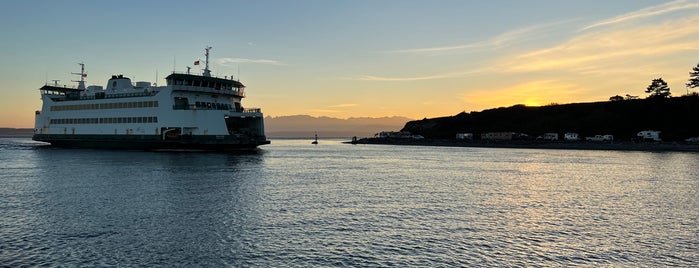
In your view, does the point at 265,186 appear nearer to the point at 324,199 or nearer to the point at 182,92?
the point at 324,199

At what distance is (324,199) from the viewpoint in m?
25.4

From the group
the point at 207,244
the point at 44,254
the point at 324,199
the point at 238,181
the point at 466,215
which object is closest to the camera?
the point at 44,254

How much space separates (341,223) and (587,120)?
14007cm

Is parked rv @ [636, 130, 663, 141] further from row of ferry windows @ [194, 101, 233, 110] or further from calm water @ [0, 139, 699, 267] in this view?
row of ferry windows @ [194, 101, 233, 110]

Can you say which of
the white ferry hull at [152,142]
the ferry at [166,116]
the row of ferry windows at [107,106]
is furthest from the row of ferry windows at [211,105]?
the row of ferry windows at [107,106]

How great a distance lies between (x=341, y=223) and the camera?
61.7 feet

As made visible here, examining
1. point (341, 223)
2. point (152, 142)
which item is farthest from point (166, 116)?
point (341, 223)

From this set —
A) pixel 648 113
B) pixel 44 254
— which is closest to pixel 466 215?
pixel 44 254

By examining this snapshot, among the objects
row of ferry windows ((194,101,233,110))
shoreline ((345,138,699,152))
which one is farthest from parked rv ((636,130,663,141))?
row of ferry windows ((194,101,233,110))

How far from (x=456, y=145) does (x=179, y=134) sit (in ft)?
258

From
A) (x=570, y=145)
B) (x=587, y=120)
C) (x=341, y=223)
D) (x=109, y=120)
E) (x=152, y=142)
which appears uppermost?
(x=587, y=120)

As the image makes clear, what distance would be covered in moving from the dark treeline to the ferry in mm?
95926

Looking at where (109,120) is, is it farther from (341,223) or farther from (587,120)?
(587,120)

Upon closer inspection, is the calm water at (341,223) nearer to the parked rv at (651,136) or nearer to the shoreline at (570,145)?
the shoreline at (570,145)
